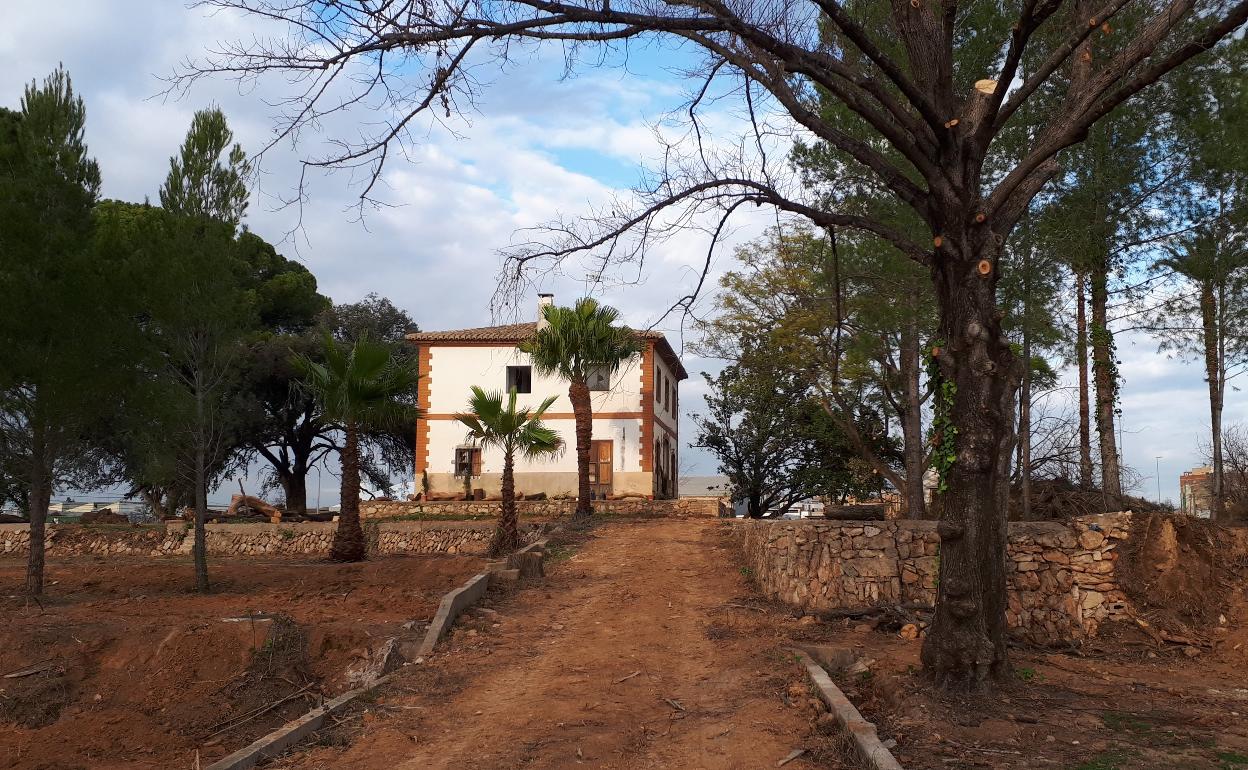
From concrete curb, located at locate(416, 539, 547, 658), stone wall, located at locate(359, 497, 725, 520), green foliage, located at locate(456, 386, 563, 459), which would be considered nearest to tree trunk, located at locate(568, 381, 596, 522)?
stone wall, located at locate(359, 497, 725, 520)

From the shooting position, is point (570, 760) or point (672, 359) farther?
point (672, 359)

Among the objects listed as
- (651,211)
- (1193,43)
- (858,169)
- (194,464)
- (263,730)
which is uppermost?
(858,169)

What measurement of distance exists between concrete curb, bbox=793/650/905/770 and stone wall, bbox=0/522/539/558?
1695 centimetres

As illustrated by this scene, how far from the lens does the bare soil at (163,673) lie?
7914 millimetres

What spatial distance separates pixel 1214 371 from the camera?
56.9ft

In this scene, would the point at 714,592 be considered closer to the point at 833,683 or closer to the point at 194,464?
the point at 833,683

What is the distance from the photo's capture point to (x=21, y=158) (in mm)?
14617

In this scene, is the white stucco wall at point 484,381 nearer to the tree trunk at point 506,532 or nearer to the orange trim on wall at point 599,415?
the orange trim on wall at point 599,415

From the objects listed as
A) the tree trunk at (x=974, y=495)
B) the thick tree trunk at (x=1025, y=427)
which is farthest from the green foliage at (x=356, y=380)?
the tree trunk at (x=974, y=495)

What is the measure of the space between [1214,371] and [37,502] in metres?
20.3

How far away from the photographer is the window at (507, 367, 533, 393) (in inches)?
1315

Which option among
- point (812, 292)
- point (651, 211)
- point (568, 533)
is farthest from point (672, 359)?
point (651, 211)

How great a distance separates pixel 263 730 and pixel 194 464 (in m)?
9.11

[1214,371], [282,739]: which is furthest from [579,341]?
[282,739]
